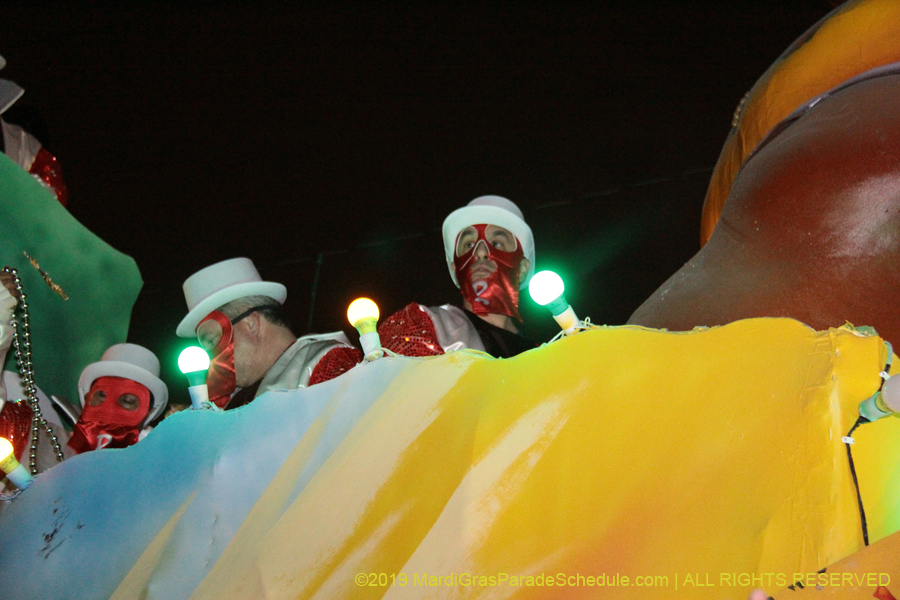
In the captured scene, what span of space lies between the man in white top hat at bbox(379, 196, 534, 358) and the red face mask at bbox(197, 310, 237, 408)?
69 cm

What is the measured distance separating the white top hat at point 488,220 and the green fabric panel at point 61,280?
4.36 ft

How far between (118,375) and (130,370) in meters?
0.05

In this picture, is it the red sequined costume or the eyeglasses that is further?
the red sequined costume

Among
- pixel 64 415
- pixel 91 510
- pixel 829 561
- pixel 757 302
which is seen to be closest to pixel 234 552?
pixel 91 510

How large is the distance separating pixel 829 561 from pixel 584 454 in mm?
398

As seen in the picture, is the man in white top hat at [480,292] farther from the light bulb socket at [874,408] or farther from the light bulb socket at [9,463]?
the light bulb socket at [874,408]

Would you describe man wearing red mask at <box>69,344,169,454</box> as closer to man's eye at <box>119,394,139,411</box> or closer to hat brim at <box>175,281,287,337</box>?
man's eye at <box>119,394,139,411</box>

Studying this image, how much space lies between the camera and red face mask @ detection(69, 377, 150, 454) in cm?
296

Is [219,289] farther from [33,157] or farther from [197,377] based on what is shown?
[197,377]

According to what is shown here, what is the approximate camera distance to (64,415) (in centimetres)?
315

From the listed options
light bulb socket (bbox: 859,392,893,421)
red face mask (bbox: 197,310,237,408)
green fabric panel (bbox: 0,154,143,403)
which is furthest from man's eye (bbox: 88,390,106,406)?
light bulb socket (bbox: 859,392,893,421)

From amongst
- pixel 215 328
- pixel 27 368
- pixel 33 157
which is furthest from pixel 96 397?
pixel 33 157

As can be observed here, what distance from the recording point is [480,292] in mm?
2803

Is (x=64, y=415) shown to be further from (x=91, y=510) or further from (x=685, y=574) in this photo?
(x=685, y=574)
